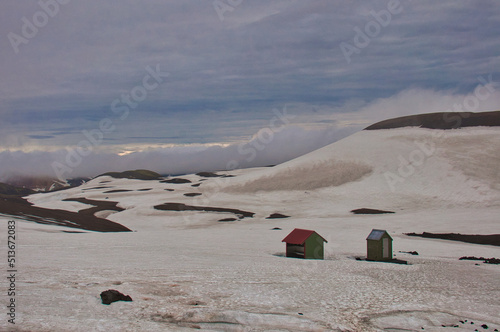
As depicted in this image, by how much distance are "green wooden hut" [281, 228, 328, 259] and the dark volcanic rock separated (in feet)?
62.0

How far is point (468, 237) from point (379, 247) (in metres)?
24.2

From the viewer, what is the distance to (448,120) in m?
134

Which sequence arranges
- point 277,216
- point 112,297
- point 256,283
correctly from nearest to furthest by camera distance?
point 112,297 → point 256,283 → point 277,216

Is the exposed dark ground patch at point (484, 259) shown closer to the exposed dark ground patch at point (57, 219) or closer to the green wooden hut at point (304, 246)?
the green wooden hut at point (304, 246)

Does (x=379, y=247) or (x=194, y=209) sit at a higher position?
(x=379, y=247)

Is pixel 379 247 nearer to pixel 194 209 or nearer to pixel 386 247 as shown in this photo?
pixel 386 247

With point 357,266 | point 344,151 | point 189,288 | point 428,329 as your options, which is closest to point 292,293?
point 189,288

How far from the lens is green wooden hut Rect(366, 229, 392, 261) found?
3315 centimetres

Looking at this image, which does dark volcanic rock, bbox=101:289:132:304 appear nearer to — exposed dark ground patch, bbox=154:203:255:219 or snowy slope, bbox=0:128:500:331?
snowy slope, bbox=0:128:500:331

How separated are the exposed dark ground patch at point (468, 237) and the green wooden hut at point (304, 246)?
83.7ft

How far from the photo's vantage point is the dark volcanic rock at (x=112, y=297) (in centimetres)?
1528

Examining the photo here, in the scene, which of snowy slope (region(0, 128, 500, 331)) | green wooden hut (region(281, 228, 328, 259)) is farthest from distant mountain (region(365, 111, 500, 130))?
green wooden hut (region(281, 228, 328, 259))

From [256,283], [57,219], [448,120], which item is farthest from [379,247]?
[448,120]

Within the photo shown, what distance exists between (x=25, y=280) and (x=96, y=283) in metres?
2.94
